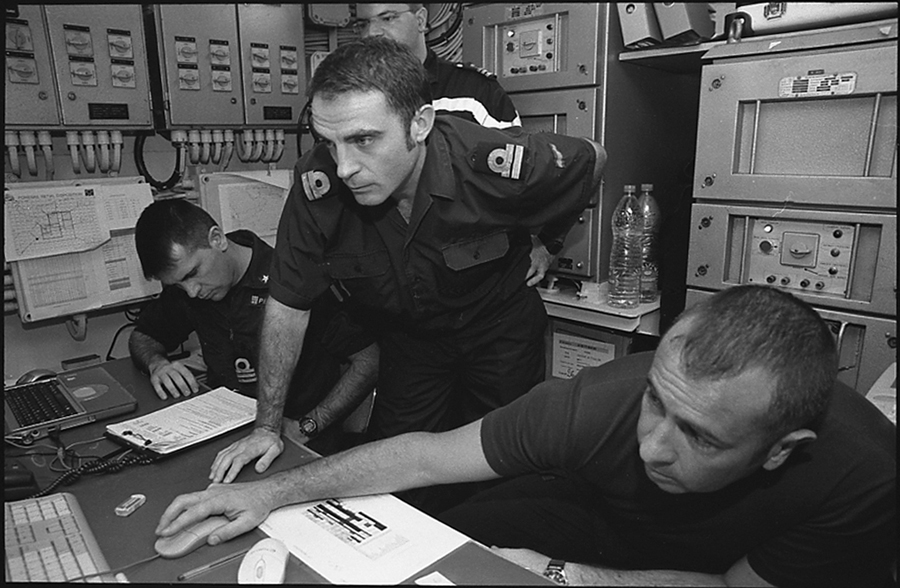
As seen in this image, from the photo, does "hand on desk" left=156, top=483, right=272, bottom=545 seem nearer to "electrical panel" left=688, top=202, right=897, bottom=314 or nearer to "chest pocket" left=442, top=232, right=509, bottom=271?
"chest pocket" left=442, top=232, right=509, bottom=271

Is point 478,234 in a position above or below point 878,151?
below

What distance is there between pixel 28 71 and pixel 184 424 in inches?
51.7

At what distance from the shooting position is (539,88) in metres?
1.97

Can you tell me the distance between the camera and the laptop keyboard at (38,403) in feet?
4.52

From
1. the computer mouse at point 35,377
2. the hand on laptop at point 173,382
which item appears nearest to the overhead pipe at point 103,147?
the computer mouse at point 35,377

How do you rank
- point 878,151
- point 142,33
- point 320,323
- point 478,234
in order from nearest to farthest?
point 878,151 → point 478,234 → point 320,323 → point 142,33

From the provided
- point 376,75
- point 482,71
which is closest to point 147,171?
point 482,71

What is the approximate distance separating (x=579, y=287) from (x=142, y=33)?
1.71 m

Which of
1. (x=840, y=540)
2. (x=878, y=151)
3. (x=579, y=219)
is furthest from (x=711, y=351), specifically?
(x=579, y=219)

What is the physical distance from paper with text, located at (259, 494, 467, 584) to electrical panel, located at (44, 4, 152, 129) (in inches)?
65.0

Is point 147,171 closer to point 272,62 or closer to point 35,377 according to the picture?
point 272,62

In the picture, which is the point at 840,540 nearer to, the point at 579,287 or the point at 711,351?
the point at 711,351

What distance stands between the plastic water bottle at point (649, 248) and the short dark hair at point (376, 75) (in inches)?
38.2

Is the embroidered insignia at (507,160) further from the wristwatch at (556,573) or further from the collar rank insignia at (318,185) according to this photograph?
the wristwatch at (556,573)
